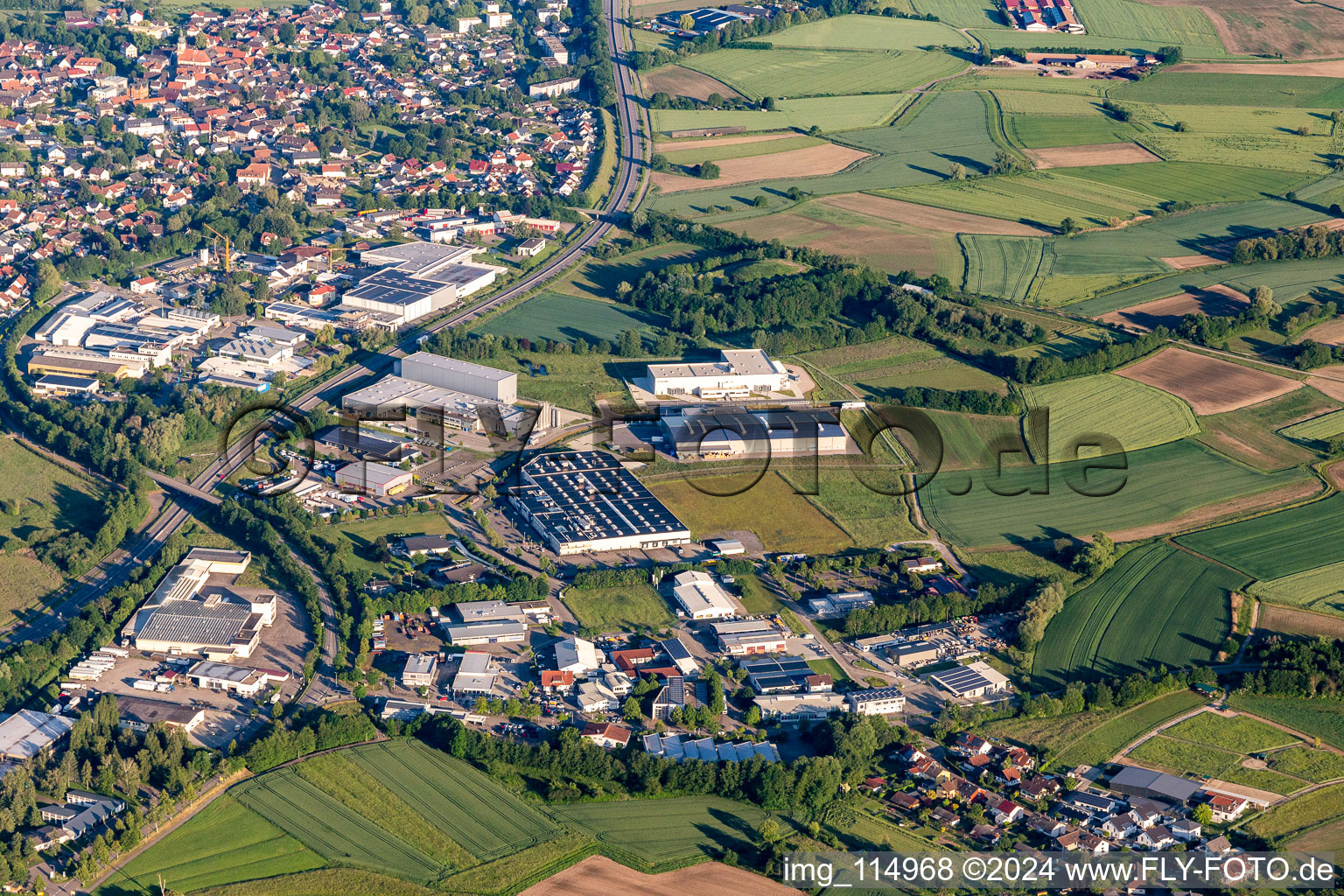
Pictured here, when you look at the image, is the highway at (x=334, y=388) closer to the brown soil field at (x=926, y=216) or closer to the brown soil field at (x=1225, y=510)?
the brown soil field at (x=926, y=216)

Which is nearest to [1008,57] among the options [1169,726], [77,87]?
[77,87]

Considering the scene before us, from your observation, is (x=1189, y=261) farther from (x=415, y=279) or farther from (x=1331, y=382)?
(x=415, y=279)

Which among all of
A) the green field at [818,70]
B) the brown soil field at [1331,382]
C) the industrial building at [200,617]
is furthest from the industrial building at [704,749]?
the green field at [818,70]

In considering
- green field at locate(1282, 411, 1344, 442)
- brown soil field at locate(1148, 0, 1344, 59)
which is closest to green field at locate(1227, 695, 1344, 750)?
green field at locate(1282, 411, 1344, 442)

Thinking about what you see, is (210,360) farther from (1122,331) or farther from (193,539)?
→ (1122,331)

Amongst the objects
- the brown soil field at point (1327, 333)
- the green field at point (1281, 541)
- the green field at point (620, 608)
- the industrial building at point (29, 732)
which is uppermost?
the brown soil field at point (1327, 333)
